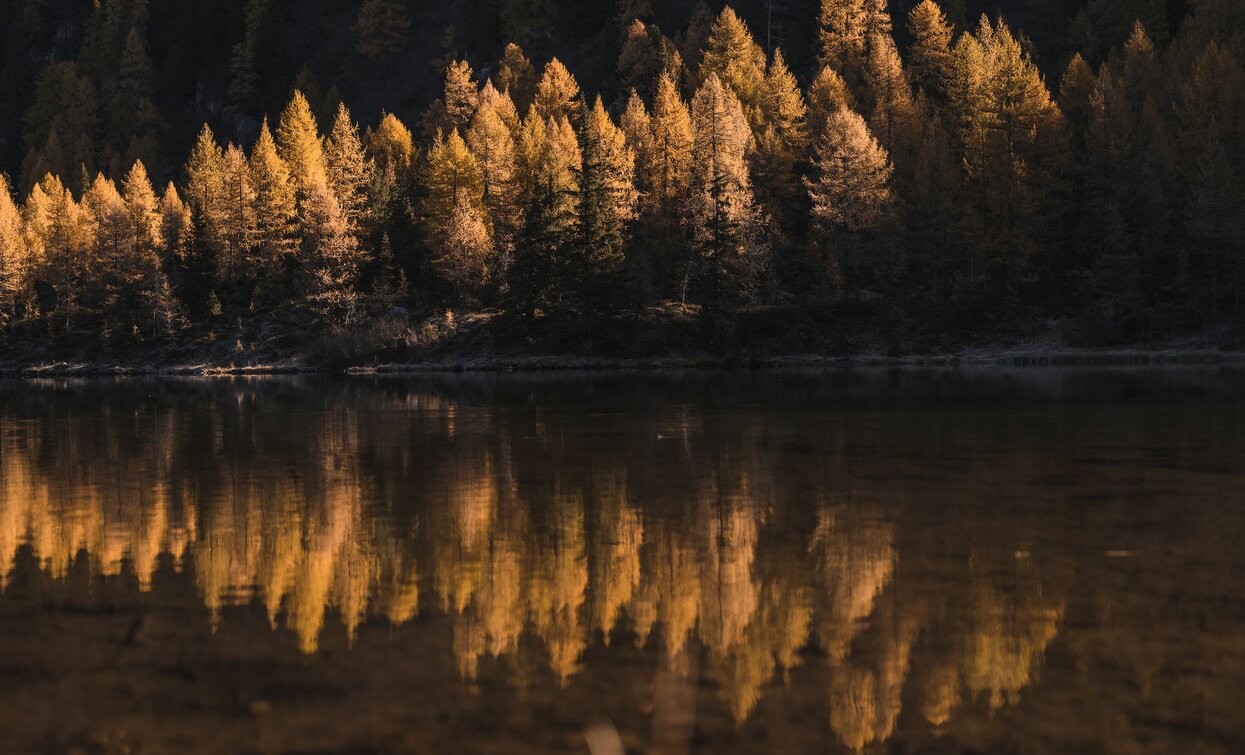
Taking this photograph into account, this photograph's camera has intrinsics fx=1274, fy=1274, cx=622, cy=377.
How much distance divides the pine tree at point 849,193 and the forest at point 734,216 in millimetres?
194

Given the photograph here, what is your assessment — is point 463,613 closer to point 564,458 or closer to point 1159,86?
point 564,458

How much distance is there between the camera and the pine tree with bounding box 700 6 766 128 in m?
103

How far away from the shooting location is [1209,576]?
43.6ft

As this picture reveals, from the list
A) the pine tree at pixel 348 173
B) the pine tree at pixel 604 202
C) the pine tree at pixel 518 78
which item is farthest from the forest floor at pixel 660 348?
the pine tree at pixel 518 78

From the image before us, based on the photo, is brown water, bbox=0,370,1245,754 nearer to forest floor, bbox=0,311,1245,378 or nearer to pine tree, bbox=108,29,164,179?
forest floor, bbox=0,311,1245,378

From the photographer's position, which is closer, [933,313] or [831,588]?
[831,588]

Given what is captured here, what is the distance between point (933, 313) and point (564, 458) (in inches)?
2267

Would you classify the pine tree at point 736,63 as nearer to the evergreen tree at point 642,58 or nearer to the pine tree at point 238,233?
the evergreen tree at point 642,58

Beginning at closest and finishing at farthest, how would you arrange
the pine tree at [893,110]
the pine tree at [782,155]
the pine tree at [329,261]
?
1. the pine tree at [329,261]
2. the pine tree at [782,155]
3. the pine tree at [893,110]

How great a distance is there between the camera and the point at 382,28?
17150cm

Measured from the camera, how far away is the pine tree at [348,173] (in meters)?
98.5

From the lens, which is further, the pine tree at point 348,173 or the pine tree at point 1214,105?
the pine tree at point 348,173

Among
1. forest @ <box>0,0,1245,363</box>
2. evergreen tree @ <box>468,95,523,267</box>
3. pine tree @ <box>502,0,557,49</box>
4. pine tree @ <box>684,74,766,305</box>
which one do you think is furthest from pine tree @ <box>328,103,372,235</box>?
pine tree @ <box>502,0,557,49</box>

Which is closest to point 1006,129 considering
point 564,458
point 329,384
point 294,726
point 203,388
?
point 329,384
